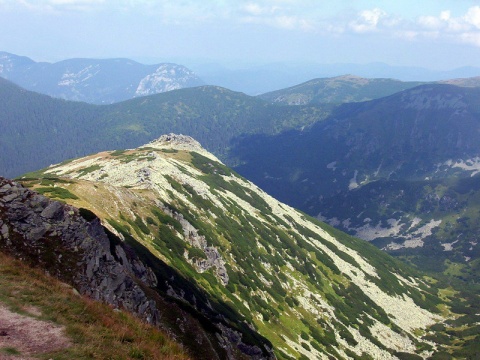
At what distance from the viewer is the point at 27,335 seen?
49.7 ft

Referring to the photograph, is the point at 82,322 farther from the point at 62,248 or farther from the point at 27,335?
the point at 62,248

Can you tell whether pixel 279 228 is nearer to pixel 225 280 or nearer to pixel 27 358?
pixel 225 280

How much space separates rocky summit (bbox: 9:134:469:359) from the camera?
203 feet

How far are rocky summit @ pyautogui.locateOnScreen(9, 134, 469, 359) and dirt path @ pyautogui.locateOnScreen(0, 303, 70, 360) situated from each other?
3125 centimetres

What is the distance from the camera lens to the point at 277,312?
82438mm

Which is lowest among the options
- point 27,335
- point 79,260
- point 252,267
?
point 252,267

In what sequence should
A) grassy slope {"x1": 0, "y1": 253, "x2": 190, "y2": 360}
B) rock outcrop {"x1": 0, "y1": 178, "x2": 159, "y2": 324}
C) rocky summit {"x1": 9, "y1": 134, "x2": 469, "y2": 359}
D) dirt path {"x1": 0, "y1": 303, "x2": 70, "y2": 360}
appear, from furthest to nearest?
rocky summit {"x1": 9, "y1": 134, "x2": 469, "y2": 359}
rock outcrop {"x1": 0, "y1": 178, "x2": 159, "y2": 324}
grassy slope {"x1": 0, "y1": 253, "x2": 190, "y2": 360}
dirt path {"x1": 0, "y1": 303, "x2": 70, "y2": 360}

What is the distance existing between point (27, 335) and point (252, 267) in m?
79.5

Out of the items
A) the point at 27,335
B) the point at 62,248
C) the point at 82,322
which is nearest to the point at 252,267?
the point at 62,248

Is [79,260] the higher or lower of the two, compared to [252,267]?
higher

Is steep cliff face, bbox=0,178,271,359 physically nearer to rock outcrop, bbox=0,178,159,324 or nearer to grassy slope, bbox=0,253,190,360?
rock outcrop, bbox=0,178,159,324

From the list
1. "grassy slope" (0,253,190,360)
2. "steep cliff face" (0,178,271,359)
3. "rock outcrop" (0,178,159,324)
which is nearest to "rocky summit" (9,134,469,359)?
"steep cliff face" (0,178,271,359)

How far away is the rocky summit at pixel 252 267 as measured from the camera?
6181 cm

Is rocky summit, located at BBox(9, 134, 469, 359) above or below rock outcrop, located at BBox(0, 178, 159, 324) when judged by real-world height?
below
